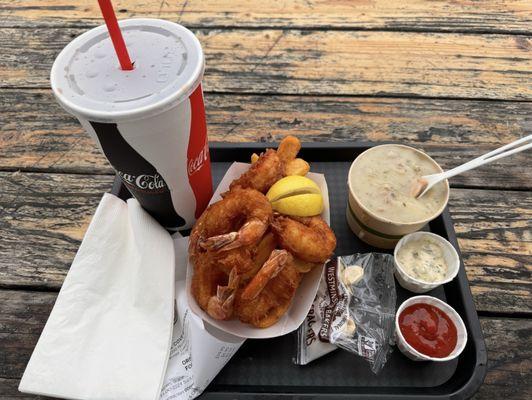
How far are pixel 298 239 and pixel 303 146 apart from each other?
528 mm

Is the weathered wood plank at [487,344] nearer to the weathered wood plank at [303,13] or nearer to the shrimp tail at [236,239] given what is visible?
the shrimp tail at [236,239]

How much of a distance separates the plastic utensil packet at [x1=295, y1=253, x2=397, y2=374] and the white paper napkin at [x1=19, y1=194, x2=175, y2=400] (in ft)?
1.26

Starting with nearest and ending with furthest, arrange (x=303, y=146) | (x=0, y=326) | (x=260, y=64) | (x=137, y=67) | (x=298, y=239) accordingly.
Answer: (x=137, y=67)
(x=298, y=239)
(x=0, y=326)
(x=303, y=146)
(x=260, y=64)

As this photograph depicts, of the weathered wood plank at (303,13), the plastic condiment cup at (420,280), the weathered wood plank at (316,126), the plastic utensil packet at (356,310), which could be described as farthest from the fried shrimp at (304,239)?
the weathered wood plank at (303,13)

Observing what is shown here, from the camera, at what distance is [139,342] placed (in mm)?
1029

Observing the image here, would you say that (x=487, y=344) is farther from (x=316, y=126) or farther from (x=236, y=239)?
(x=316, y=126)

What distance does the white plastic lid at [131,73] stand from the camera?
35.1 inches

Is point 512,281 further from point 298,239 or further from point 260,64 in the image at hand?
point 260,64

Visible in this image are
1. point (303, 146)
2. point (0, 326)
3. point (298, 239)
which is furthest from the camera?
point (303, 146)

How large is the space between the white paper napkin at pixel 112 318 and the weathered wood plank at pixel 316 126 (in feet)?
1.75

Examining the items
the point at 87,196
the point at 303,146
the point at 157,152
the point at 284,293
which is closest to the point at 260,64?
the point at 303,146

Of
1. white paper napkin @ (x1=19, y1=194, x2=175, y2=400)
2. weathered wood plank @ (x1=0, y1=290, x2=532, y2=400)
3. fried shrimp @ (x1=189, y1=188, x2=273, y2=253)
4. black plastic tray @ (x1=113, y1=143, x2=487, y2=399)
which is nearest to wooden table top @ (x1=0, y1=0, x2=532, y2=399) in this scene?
weathered wood plank @ (x1=0, y1=290, x2=532, y2=400)

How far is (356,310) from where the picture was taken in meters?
1.16

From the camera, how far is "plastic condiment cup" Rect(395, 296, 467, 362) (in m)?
1.03
